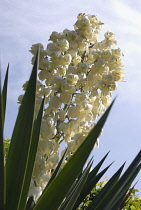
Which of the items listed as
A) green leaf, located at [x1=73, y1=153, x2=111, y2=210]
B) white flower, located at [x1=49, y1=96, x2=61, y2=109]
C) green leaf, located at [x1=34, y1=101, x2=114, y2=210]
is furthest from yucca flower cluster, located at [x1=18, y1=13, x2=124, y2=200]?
green leaf, located at [x1=34, y1=101, x2=114, y2=210]

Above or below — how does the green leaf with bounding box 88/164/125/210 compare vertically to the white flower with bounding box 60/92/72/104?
below

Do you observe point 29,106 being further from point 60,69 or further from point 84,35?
point 84,35

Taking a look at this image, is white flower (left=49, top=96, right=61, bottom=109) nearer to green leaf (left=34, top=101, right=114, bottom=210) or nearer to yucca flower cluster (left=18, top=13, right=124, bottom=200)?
yucca flower cluster (left=18, top=13, right=124, bottom=200)

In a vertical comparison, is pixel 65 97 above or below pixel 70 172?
Answer: above

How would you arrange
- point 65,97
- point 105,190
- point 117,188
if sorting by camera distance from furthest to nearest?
1. point 65,97
2. point 105,190
3. point 117,188

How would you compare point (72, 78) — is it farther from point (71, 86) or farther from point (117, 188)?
point (117, 188)

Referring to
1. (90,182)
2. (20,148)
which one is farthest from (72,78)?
(20,148)

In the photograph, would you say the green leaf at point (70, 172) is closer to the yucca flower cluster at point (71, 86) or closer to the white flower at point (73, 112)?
the yucca flower cluster at point (71, 86)
